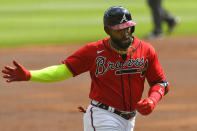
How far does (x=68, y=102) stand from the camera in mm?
11523

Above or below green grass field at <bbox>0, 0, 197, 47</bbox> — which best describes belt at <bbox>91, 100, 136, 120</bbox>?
above

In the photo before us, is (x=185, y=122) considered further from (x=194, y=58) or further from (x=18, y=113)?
(x=194, y=58)

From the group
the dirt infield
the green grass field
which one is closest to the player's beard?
the dirt infield

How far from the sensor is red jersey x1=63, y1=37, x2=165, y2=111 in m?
5.56

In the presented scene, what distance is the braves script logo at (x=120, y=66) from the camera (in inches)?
219

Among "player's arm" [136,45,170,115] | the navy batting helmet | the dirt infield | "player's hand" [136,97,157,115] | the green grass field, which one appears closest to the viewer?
"player's hand" [136,97,157,115]

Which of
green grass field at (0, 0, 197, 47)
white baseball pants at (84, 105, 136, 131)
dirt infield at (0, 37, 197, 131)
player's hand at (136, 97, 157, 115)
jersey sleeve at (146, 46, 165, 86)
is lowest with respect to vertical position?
green grass field at (0, 0, 197, 47)

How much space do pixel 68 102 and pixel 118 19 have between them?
6.24 m

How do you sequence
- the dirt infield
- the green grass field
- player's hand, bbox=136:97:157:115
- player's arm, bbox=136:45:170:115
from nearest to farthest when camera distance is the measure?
player's hand, bbox=136:97:157:115 < player's arm, bbox=136:45:170:115 < the dirt infield < the green grass field

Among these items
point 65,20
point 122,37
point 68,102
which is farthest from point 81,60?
point 65,20

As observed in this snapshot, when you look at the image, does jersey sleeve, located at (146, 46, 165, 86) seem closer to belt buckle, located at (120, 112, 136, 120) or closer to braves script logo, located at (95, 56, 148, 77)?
braves script logo, located at (95, 56, 148, 77)

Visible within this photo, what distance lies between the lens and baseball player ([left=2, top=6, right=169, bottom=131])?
5.52 meters

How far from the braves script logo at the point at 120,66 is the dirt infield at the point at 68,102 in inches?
158

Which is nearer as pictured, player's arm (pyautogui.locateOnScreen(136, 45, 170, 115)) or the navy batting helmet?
the navy batting helmet
